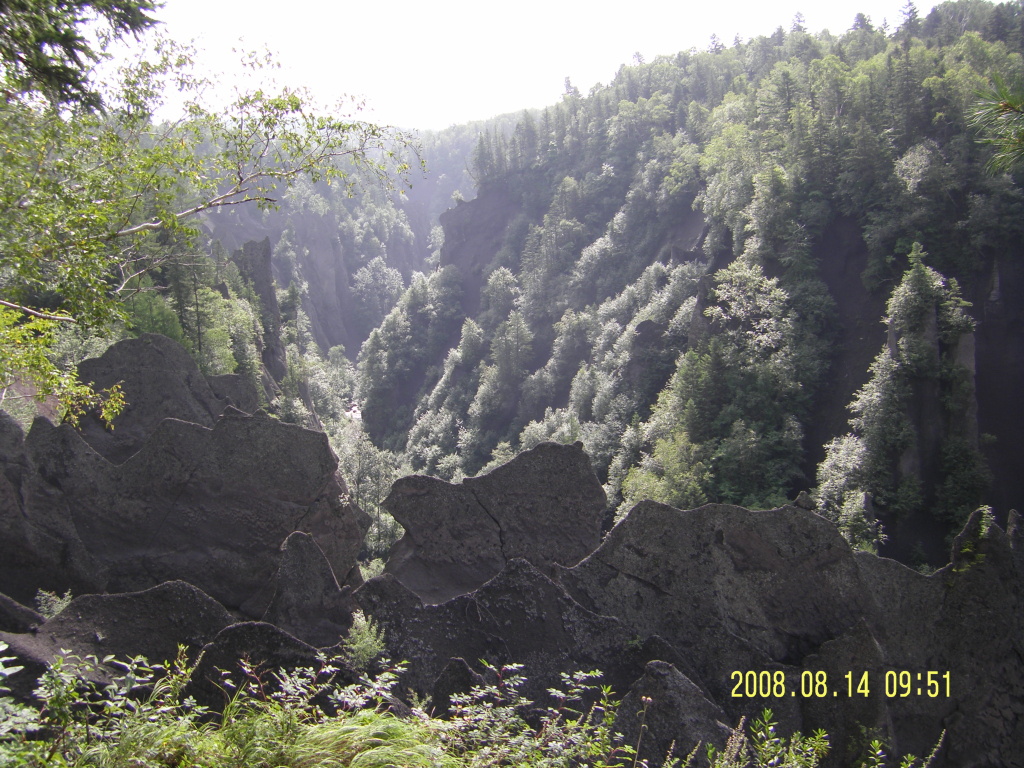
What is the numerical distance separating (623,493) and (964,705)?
110 ft

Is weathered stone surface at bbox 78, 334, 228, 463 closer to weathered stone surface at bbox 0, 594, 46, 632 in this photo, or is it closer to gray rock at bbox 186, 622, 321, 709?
weathered stone surface at bbox 0, 594, 46, 632

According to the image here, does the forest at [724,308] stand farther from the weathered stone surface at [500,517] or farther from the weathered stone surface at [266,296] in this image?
the weathered stone surface at [500,517]

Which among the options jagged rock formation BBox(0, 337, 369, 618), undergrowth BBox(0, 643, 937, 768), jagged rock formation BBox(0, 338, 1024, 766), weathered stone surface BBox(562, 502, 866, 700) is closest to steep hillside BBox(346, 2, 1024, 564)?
weathered stone surface BBox(562, 502, 866, 700)

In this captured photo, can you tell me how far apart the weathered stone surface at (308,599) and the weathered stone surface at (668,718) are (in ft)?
16.0

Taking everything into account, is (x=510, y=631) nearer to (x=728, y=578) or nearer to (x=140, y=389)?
(x=728, y=578)

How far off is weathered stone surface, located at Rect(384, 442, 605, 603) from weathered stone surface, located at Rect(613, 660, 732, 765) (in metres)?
5.84

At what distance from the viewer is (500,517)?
13.1 meters

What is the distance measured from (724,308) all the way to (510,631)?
41.0 m

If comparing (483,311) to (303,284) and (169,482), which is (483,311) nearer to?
(303,284)

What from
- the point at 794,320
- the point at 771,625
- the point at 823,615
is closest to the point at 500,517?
the point at 771,625

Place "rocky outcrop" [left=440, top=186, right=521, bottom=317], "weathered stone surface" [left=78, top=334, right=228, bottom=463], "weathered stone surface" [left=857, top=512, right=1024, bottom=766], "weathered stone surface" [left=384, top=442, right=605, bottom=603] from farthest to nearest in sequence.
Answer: "rocky outcrop" [left=440, top=186, right=521, bottom=317] < "weathered stone surface" [left=78, top=334, right=228, bottom=463] < "weathered stone surface" [left=384, top=442, right=605, bottom=603] < "weathered stone surface" [left=857, top=512, right=1024, bottom=766]

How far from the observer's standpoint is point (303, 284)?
400 ft

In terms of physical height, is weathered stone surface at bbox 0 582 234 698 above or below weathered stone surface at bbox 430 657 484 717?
above
